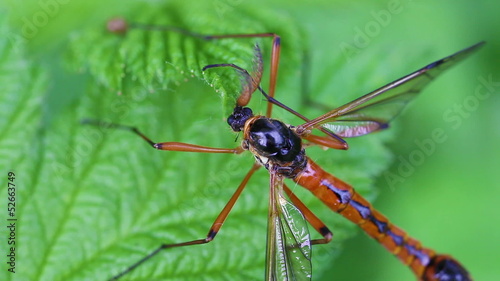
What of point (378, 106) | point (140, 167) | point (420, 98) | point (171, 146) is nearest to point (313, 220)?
point (378, 106)

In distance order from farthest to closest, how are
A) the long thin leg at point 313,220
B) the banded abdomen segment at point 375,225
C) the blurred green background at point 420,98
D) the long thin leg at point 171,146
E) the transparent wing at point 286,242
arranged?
the blurred green background at point 420,98 → the banded abdomen segment at point 375,225 → the long thin leg at point 313,220 → the long thin leg at point 171,146 → the transparent wing at point 286,242

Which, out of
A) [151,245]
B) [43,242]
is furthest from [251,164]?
[43,242]

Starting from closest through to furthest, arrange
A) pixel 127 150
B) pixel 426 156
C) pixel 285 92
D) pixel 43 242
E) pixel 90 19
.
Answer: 1. pixel 43 242
2. pixel 127 150
3. pixel 285 92
4. pixel 90 19
5. pixel 426 156

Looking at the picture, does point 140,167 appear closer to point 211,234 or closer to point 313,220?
point 211,234

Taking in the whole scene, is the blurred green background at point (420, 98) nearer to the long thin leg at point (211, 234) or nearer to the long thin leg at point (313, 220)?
the long thin leg at point (313, 220)

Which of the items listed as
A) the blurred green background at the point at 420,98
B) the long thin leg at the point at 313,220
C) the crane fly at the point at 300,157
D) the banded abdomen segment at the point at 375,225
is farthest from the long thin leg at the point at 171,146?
the banded abdomen segment at the point at 375,225

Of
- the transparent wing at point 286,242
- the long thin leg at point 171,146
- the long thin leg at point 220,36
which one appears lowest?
the transparent wing at point 286,242

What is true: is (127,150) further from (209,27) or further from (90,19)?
(90,19)
